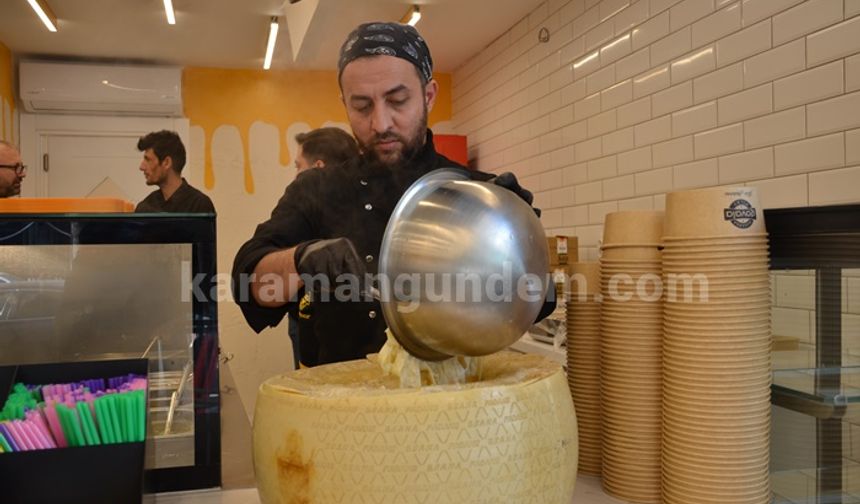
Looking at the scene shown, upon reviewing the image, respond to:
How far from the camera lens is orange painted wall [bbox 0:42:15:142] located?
141cm

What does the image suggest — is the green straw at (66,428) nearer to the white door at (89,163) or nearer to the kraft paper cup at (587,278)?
the kraft paper cup at (587,278)

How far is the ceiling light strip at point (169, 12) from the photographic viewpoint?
4.20 feet

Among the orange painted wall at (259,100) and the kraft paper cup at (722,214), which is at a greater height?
the orange painted wall at (259,100)

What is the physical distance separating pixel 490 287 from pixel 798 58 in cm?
121

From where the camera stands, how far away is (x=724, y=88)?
1497 mm

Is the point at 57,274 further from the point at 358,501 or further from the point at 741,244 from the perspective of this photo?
the point at 741,244

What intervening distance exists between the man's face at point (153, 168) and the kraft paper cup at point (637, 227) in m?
0.89

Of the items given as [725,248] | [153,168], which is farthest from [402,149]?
[153,168]

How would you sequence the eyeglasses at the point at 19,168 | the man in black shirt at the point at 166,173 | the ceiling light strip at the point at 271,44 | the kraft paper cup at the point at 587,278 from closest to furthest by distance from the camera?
1. the kraft paper cup at the point at 587,278
2. the man in black shirt at the point at 166,173
3. the ceiling light strip at the point at 271,44
4. the eyeglasses at the point at 19,168

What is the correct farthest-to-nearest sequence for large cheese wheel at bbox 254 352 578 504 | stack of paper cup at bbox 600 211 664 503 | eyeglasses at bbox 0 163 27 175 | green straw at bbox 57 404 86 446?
1. eyeglasses at bbox 0 163 27 175
2. stack of paper cup at bbox 600 211 664 503
3. green straw at bbox 57 404 86 446
4. large cheese wheel at bbox 254 352 578 504

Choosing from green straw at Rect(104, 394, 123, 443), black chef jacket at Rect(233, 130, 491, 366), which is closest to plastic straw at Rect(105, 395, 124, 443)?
green straw at Rect(104, 394, 123, 443)

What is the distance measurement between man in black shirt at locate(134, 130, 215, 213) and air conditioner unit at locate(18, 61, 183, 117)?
6 cm

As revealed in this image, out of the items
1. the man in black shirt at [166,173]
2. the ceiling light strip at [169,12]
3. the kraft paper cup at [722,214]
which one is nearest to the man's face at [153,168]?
the man in black shirt at [166,173]

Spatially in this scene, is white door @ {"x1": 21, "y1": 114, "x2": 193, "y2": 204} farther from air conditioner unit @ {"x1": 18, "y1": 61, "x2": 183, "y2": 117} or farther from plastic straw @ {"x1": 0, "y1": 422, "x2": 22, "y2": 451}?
plastic straw @ {"x1": 0, "y1": 422, "x2": 22, "y2": 451}
